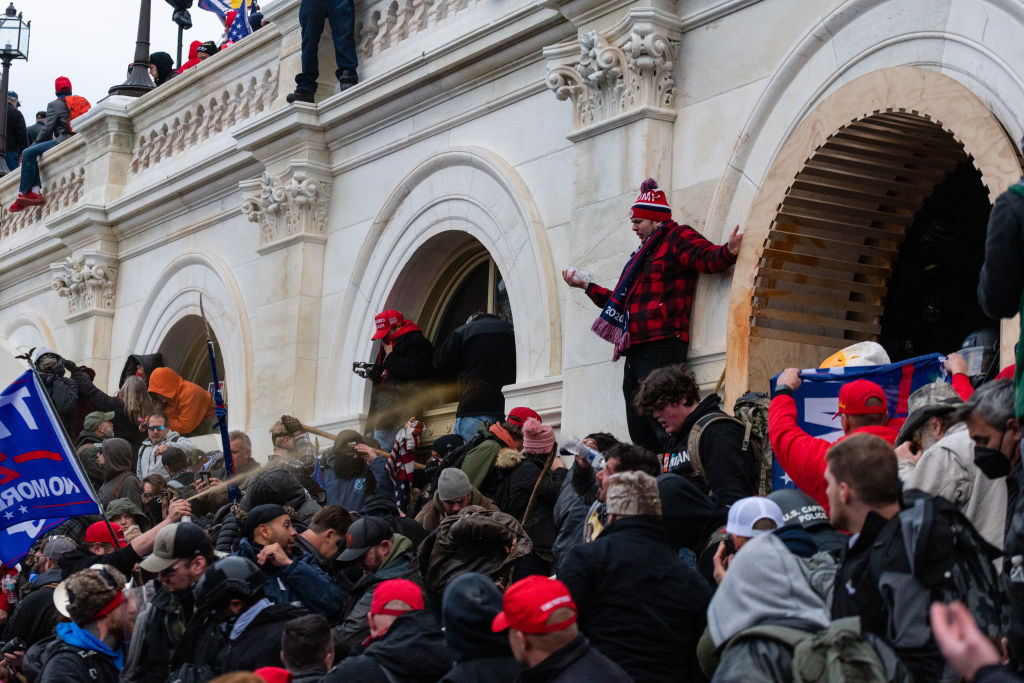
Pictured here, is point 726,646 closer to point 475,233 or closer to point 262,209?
point 475,233

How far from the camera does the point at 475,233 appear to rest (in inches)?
541

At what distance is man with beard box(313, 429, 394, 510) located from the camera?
11.7 m

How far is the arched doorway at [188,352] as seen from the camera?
61.8ft

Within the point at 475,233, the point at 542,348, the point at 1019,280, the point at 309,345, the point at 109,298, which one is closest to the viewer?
the point at 1019,280

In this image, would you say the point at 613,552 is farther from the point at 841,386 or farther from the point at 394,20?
the point at 394,20

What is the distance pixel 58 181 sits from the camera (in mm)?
22078

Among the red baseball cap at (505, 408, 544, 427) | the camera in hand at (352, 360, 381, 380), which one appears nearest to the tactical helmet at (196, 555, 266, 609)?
the red baseball cap at (505, 408, 544, 427)

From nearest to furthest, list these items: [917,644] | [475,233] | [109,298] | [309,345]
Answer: [917,644], [475,233], [309,345], [109,298]

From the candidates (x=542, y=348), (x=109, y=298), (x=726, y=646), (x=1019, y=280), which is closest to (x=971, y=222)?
(x=542, y=348)

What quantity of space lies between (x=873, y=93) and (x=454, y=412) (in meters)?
5.94

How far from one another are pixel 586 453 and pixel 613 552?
2.35 m

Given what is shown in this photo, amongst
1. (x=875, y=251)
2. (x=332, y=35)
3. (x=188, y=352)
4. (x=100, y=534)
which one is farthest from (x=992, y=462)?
(x=188, y=352)

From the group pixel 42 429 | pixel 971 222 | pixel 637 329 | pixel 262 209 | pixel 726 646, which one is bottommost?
pixel 726 646

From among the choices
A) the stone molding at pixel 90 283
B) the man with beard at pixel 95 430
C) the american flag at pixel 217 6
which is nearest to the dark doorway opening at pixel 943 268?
the man with beard at pixel 95 430
